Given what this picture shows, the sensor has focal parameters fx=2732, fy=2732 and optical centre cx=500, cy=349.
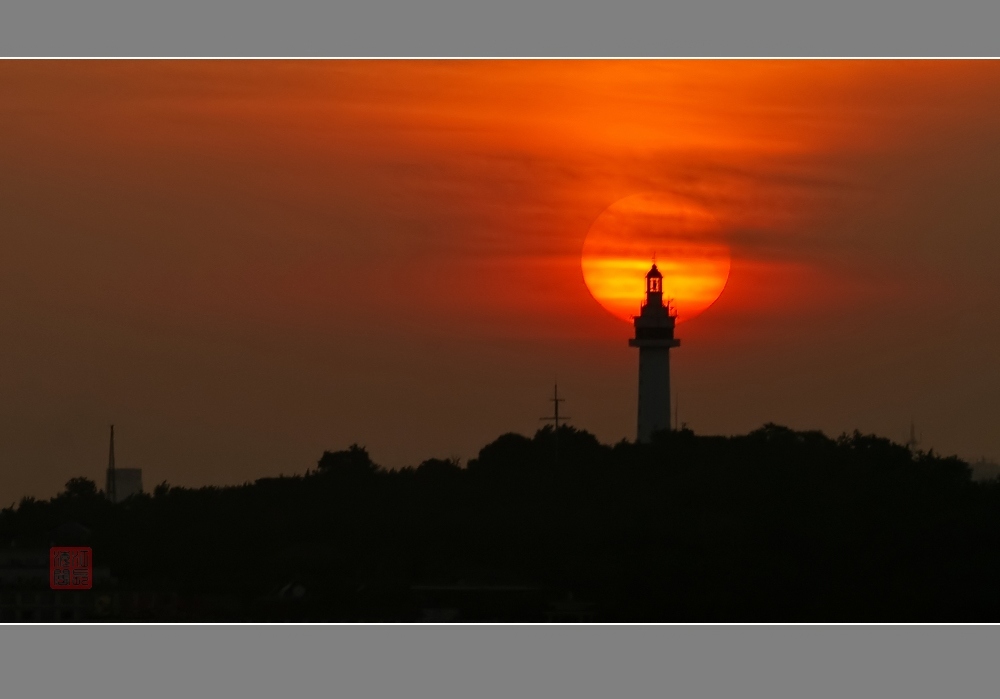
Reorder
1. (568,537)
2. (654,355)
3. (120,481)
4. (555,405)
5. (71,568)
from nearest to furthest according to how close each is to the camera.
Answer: (71,568)
(568,537)
(120,481)
(555,405)
(654,355)

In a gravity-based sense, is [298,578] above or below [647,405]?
below

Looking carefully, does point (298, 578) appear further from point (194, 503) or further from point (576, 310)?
point (576, 310)

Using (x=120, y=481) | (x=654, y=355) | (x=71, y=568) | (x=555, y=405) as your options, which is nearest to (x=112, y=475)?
(x=120, y=481)

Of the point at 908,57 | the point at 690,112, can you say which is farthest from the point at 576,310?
the point at 908,57

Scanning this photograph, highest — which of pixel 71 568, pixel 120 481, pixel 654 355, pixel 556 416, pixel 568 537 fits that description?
pixel 654 355

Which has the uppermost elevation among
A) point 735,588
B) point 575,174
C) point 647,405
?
point 575,174

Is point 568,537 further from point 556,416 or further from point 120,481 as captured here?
point 120,481

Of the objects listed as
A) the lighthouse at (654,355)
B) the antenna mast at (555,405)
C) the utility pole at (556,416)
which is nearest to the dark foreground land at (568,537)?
the utility pole at (556,416)
